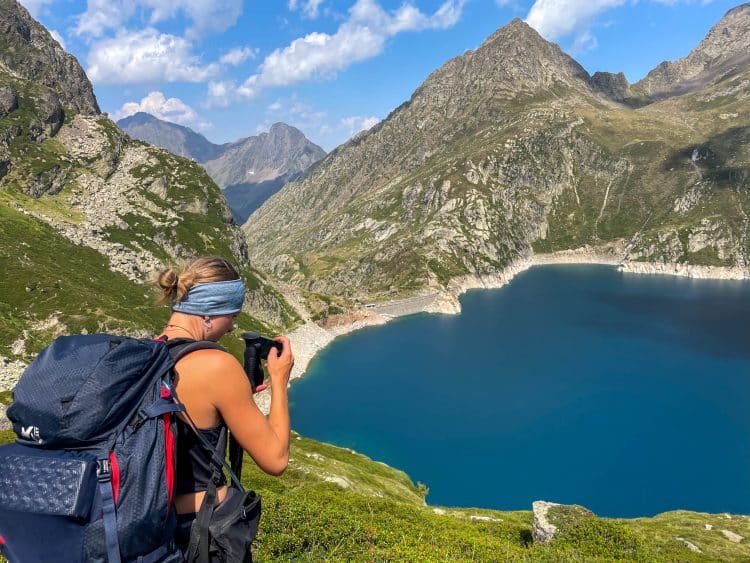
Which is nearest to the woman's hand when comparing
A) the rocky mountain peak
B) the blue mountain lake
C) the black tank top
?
the black tank top

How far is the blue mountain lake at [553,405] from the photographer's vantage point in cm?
5872

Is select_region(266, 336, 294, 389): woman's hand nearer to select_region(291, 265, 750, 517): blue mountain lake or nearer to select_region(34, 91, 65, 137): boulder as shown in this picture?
select_region(291, 265, 750, 517): blue mountain lake

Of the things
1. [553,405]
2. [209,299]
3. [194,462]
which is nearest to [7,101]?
[553,405]

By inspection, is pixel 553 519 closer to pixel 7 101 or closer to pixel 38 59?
pixel 7 101

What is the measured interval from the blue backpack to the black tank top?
453 mm

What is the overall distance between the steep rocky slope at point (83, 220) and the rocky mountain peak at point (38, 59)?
490 millimetres

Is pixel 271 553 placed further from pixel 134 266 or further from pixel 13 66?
pixel 13 66

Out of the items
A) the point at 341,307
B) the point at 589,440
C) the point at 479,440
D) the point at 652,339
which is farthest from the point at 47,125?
the point at 652,339

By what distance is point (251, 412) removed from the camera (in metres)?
4.03

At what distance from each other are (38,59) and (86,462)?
184m

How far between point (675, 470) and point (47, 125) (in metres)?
157

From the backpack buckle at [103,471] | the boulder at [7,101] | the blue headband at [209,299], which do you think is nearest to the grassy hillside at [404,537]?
the blue headband at [209,299]

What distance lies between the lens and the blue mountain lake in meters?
58.7

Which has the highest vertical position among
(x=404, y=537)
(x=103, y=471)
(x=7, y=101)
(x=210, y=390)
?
(x=7, y=101)
